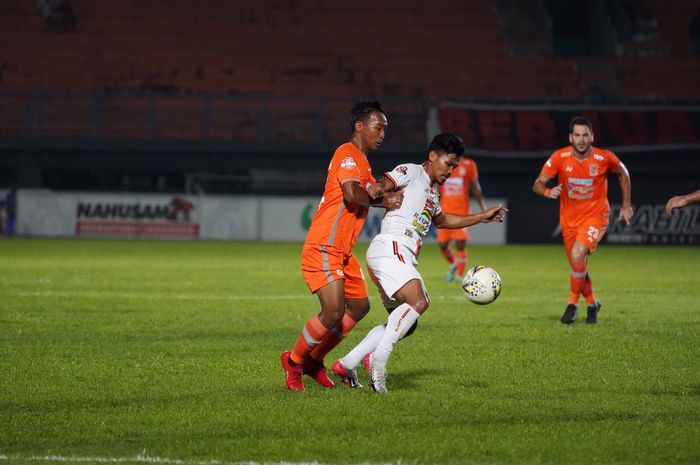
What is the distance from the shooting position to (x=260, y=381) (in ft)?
27.1

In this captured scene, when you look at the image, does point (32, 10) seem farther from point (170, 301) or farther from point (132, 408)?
point (132, 408)

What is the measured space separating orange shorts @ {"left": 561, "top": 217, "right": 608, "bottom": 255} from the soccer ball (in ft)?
13.6

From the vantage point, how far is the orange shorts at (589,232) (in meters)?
12.6

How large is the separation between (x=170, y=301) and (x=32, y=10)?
87.6 feet

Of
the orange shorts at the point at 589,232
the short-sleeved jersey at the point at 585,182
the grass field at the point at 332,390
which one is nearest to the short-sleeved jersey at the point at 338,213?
the grass field at the point at 332,390

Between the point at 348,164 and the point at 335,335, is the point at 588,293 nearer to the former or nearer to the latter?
the point at 335,335

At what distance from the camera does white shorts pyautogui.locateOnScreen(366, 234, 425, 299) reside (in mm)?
7859

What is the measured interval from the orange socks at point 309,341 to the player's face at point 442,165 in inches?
53.0

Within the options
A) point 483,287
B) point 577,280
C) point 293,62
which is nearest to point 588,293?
point 577,280

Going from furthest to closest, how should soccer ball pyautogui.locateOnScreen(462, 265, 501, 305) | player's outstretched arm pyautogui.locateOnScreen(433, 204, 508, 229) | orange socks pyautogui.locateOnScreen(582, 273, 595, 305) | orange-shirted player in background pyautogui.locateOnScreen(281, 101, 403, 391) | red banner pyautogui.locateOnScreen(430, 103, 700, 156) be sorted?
1. red banner pyautogui.locateOnScreen(430, 103, 700, 156)
2. orange socks pyautogui.locateOnScreen(582, 273, 595, 305)
3. soccer ball pyautogui.locateOnScreen(462, 265, 501, 305)
4. player's outstretched arm pyautogui.locateOnScreen(433, 204, 508, 229)
5. orange-shirted player in background pyautogui.locateOnScreen(281, 101, 403, 391)

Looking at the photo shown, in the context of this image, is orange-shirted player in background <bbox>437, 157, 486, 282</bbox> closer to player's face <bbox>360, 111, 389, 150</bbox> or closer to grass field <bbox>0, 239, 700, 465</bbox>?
grass field <bbox>0, 239, 700, 465</bbox>

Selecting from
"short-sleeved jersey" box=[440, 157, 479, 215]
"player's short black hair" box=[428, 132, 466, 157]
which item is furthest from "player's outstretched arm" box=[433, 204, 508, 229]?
"short-sleeved jersey" box=[440, 157, 479, 215]

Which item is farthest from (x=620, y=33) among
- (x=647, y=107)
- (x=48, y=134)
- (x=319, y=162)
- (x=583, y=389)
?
(x=583, y=389)

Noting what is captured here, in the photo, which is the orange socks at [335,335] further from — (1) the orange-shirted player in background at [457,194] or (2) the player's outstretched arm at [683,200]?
(1) the orange-shirted player in background at [457,194]
